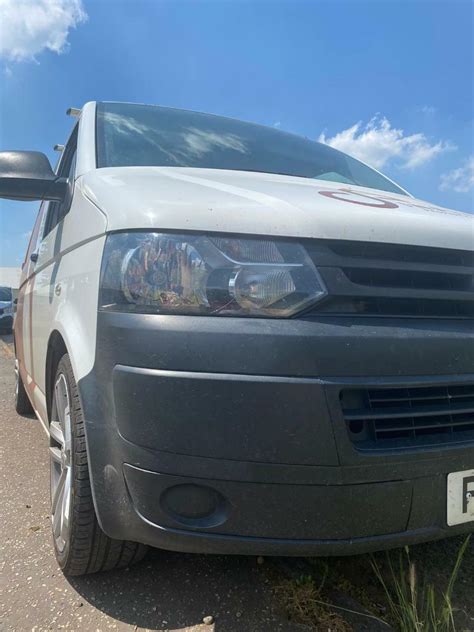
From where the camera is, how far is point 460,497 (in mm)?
1371

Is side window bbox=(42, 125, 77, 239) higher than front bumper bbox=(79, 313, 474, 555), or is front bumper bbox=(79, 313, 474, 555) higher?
side window bbox=(42, 125, 77, 239)

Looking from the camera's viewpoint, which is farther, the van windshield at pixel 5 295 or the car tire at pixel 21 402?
the van windshield at pixel 5 295

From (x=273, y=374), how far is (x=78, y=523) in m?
0.88

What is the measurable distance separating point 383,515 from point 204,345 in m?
0.67

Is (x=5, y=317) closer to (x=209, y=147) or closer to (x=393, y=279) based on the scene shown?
(x=209, y=147)

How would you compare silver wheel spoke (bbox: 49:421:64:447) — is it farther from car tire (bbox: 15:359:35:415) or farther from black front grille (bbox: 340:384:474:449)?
car tire (bbox: 15:359:35:415)

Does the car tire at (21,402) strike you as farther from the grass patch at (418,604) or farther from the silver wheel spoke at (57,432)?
the grass patch at (418,604)

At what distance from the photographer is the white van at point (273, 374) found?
47.9 inches

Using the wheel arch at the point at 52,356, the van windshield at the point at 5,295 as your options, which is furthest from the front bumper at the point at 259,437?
the van windshield at the point at 5,295

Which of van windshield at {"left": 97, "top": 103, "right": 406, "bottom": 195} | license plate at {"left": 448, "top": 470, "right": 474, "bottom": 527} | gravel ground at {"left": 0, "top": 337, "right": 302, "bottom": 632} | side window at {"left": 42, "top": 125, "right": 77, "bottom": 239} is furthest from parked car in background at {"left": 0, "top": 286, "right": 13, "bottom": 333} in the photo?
license plate at {"left": 448, "top": 470, "right": 474, "bottom": 527}

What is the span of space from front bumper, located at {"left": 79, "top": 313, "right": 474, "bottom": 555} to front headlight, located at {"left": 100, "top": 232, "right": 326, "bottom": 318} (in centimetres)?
5

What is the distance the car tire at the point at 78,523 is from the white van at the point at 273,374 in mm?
18

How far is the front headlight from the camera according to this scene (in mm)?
1277

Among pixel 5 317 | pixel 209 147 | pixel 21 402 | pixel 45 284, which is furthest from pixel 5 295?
pixel 209 147
